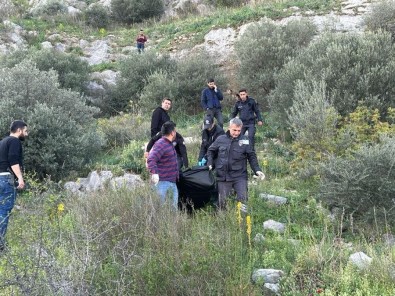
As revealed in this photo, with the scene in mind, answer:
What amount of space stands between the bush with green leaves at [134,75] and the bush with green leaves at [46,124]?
19.5 feet

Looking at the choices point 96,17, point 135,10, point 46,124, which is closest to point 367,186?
Answer: point 46,124

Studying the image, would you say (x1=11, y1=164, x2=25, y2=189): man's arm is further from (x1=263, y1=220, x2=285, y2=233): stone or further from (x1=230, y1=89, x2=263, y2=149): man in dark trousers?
(x1=230, y1=89, x2=263, y2=149): man in dark trousers

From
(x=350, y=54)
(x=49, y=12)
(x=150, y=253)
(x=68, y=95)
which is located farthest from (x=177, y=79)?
(x=49, y=12)

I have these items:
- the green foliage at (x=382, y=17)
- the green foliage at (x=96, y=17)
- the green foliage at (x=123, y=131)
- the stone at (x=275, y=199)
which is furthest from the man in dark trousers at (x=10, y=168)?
the green foliage at (x=96, y=17)

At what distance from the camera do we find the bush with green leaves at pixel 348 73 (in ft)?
33.2

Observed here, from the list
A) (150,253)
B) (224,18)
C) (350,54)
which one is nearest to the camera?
(150,253)

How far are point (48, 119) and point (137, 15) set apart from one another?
65.8ft

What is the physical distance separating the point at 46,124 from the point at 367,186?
660 centimetres

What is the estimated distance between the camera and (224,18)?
69.6ft

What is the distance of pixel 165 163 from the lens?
612 cm

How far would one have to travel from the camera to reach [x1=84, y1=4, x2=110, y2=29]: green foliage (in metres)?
26.5

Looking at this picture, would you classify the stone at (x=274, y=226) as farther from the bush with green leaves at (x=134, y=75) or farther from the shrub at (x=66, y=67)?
the shrub at (x=66, y=67)

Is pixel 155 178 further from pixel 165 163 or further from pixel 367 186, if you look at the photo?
pixel 367 186

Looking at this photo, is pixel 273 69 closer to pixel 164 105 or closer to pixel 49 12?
pixel 164 105
